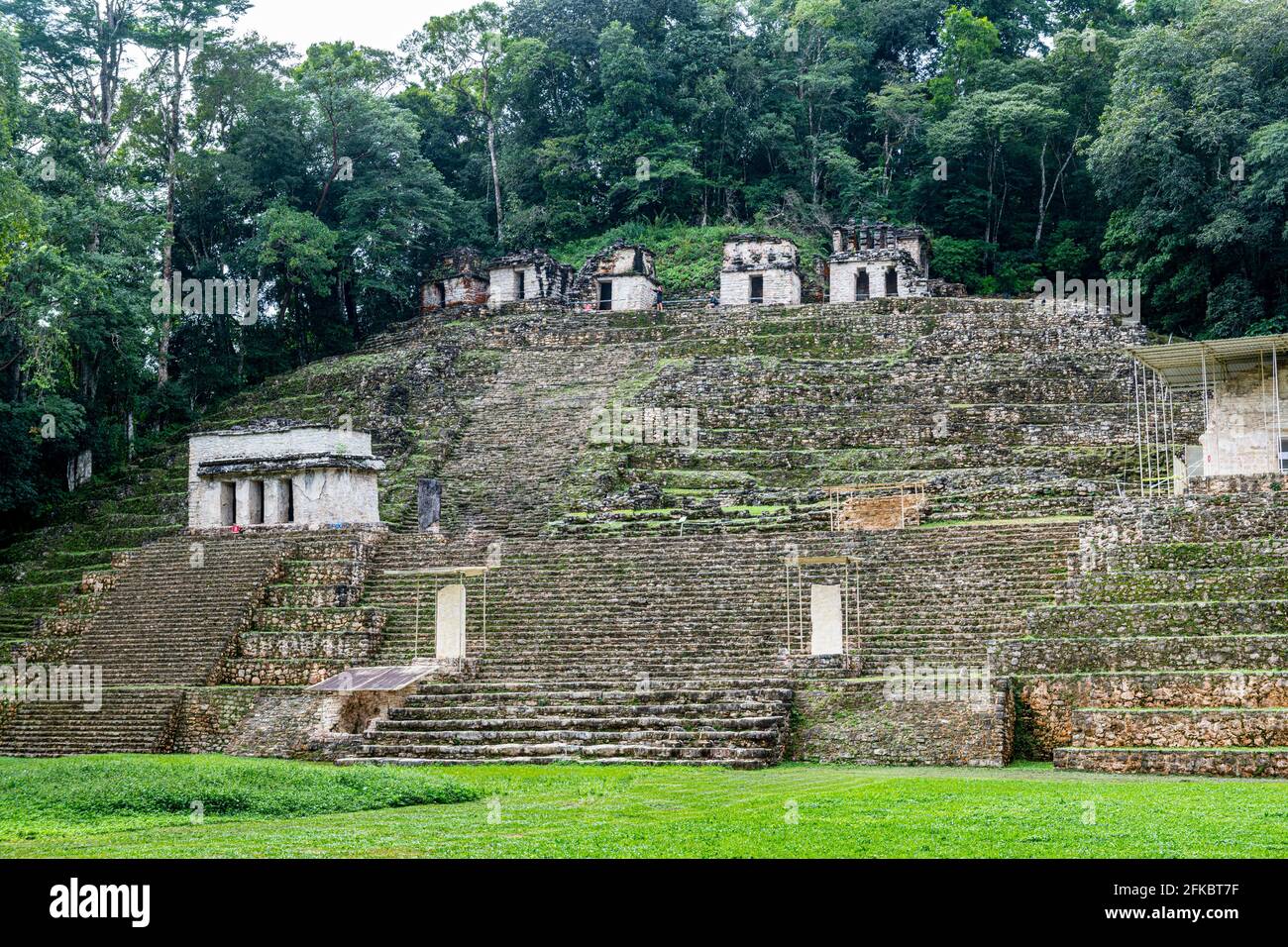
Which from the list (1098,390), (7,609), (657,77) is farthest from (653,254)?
(7,609)

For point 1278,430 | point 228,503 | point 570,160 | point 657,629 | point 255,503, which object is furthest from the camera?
point 570,160

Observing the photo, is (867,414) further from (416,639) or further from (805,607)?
(416,639)

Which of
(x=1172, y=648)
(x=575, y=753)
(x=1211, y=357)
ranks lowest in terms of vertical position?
(x=575, y=753)

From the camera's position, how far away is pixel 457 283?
46.7 metres

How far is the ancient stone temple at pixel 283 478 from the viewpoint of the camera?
29266mm

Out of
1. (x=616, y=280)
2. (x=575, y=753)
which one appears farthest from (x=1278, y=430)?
(x=616, y=280)

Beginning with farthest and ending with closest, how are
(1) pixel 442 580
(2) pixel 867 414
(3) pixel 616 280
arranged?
(3) pixel 616 280 → (2) pixel 867 414 → (1) pixel 442 580

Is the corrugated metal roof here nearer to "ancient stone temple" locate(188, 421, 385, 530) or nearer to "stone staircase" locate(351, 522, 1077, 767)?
"stone staircase" locate(351, 522, 1077, 767)

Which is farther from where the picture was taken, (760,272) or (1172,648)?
(760,272)

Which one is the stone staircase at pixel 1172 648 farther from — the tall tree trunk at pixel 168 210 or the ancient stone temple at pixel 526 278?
the tall tree trunk at pixel 168 210

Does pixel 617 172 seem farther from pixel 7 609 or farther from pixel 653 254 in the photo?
pixel 7 609

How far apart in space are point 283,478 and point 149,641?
17.0 feet

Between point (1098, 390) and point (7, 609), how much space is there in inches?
919

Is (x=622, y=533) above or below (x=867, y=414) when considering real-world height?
below
